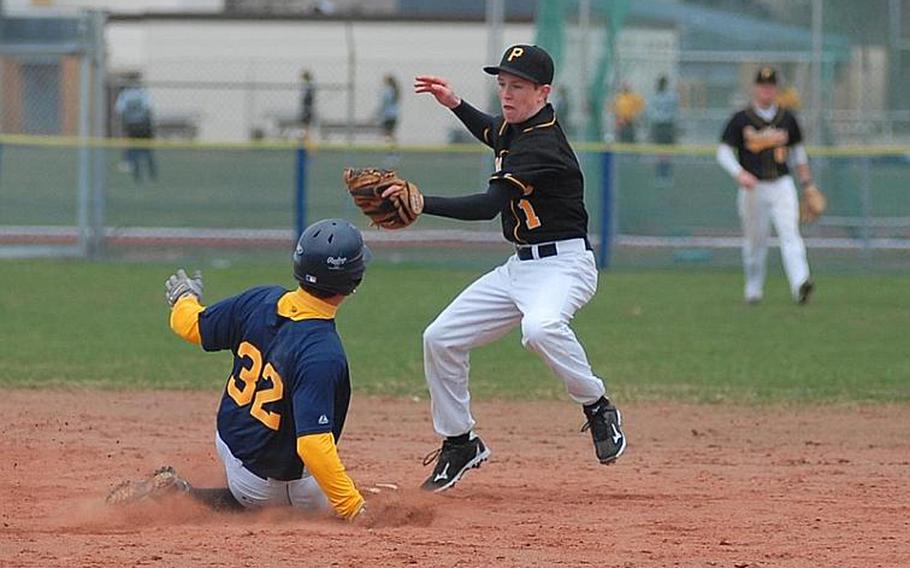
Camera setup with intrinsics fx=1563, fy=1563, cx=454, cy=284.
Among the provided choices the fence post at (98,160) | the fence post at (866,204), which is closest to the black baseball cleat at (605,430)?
the fence post at (866,204)

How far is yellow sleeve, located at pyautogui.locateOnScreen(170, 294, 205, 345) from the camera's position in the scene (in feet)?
18.9

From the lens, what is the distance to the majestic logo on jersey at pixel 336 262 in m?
5.52

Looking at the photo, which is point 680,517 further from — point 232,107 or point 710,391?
point 232,107

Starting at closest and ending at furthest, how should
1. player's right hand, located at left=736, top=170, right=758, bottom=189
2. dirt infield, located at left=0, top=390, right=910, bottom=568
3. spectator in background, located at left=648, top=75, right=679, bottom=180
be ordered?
dirt infield, located at left=0, top=390, right=910, bottom=568 → player's right hand, located at left=736, top=170, right=758, bottom=189 → spectator in background, located at left=648, top=75, right=679, bottom=180

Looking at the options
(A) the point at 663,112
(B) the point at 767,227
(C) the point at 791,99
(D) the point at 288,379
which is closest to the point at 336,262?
(D) the point at 288,379

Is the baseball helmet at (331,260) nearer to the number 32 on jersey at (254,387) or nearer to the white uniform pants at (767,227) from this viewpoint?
the number 32 on jersey at (254,387)

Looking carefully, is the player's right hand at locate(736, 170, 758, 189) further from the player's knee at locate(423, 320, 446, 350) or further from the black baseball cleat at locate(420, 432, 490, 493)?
the player's knee at locate(423, 320, 446, 350)

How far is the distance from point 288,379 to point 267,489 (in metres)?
0.49

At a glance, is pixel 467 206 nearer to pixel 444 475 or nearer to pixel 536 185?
pixel 536 185

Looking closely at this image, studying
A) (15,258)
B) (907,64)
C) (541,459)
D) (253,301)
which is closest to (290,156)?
(15,258)

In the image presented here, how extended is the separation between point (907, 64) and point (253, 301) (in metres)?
15.1

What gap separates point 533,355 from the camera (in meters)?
11.5

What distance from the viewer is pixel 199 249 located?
18750 mm

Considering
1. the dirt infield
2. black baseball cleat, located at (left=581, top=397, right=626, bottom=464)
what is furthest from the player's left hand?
black baseball cleat, located at (left=581, top=397, right=626, bottom=464)
